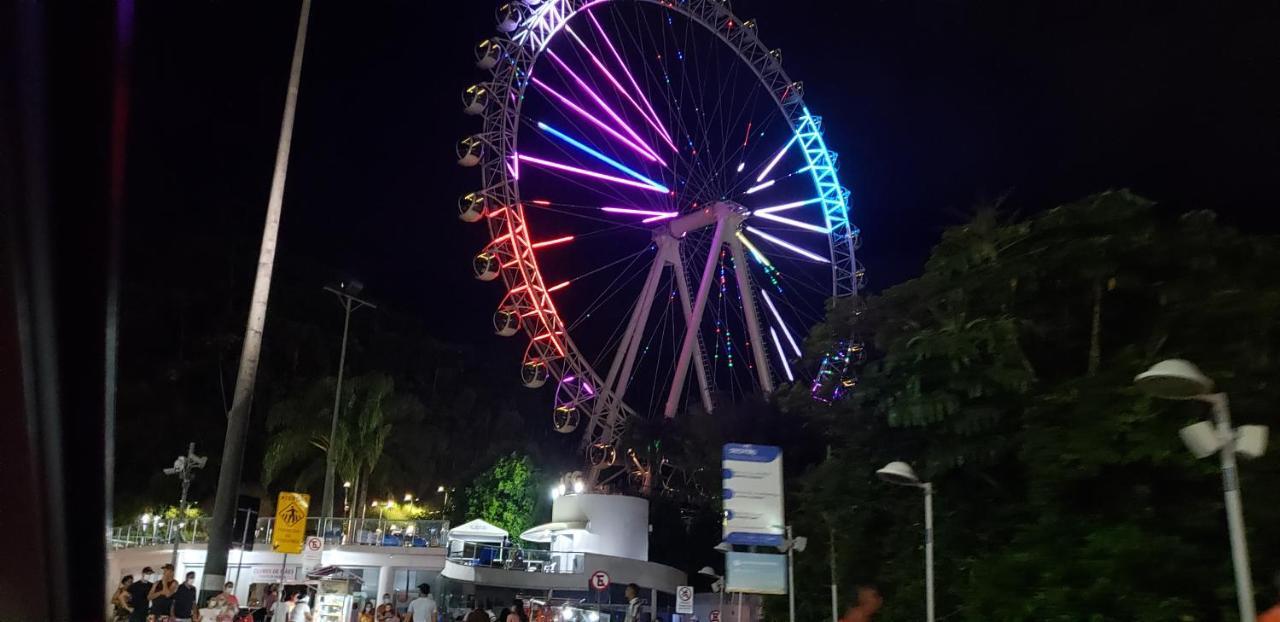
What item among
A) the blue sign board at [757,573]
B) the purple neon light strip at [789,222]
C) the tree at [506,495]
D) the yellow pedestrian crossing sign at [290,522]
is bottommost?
the blue sign board at [757,573]

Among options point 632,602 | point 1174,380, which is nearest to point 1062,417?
point 1174,380

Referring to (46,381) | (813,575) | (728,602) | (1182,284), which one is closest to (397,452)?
(728,602)

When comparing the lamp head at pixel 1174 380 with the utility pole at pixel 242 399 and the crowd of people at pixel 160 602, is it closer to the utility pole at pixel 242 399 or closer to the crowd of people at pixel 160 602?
the utility pole at pixel 242 399

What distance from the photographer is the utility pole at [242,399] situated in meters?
11.2

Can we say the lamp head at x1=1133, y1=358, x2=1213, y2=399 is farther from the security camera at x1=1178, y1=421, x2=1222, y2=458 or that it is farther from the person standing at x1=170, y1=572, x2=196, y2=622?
the person standing at x1=170, y1=572, x2=196, y2=622

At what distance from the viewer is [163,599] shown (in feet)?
42.5

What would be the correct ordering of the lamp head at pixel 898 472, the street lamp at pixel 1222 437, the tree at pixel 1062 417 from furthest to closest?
the lamp head at pixel 898 472 < the tree at pixel 1062 417 < the street lamp at pixel 1222 437

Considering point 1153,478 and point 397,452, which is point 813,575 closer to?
point 1153,478

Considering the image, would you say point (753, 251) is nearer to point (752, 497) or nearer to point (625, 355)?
point (625, 355)

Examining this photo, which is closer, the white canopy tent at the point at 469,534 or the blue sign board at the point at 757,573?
the blue sign board at the point at 757,573

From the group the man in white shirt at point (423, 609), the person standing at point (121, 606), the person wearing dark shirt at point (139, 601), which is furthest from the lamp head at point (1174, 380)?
the man in white shirt at point (423, 609)

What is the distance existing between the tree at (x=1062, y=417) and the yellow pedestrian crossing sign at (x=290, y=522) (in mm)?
9170

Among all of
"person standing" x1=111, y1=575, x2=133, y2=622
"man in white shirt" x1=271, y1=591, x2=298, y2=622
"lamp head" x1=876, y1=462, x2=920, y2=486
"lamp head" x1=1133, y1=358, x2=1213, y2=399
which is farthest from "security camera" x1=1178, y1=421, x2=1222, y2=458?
"man in white shirt" x1=271, y1=591, x2=298, y2=622

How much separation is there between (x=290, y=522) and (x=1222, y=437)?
13025 mm
